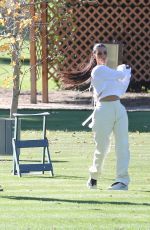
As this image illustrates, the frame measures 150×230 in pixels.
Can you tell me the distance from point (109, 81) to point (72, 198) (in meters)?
1.73

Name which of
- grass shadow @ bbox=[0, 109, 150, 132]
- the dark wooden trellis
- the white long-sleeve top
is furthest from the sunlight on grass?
the dark wooden trellis

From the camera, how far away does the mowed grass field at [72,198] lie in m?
9.16

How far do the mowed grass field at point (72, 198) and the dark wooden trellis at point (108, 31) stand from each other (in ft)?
31.3

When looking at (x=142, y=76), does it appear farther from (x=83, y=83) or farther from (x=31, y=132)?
(x=31, y=132)

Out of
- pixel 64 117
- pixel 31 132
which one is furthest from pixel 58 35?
pixel 31 132

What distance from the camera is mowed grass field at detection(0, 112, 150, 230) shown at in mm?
9156

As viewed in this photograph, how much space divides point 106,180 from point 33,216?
414 centimetres

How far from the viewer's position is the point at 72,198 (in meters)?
10.9

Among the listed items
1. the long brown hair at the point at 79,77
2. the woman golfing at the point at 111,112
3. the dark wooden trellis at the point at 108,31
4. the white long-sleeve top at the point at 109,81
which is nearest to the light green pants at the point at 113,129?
the woman golfing at the point at 111,112

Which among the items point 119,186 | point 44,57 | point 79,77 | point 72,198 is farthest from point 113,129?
point 79,77

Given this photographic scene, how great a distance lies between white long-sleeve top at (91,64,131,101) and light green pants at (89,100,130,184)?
0.13 metres

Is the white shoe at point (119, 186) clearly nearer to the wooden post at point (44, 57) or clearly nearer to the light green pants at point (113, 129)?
the light green pants at point (113, 129)

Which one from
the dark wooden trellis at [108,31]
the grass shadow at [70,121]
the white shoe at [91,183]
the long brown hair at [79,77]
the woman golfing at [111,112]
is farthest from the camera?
the dark wooden trellis at [108,31]

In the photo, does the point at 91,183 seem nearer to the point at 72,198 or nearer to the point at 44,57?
the point at 72,198
